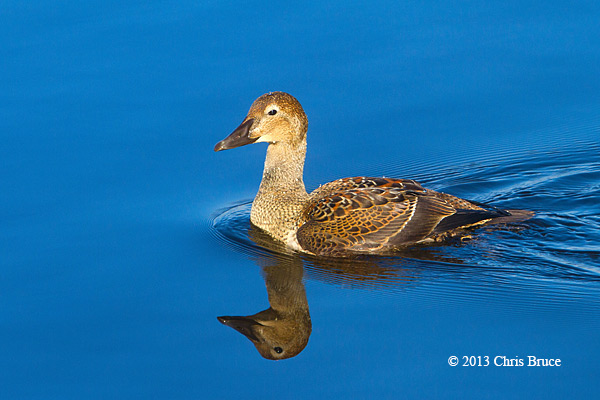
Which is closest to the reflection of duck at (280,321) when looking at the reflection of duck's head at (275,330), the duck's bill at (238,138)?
the reflection of duck's head at (275,330)

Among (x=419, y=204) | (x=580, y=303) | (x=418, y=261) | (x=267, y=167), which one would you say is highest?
(x=267, y=167)

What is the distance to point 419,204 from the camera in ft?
30.0

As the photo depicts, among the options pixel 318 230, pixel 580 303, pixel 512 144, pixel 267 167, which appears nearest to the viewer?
pixel 580 303

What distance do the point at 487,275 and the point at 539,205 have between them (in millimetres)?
1858

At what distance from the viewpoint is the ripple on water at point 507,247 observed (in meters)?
8.14

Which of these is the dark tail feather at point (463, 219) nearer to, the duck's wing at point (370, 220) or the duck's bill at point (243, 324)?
the duck's wing at point (370, 220)

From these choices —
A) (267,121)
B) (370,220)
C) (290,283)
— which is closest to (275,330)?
(290,283)

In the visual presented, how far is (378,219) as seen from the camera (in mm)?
9031

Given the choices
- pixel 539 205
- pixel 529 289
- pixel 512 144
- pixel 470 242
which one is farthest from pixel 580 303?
pixel 512 144

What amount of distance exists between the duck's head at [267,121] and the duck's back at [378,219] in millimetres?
966

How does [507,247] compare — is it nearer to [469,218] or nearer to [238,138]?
[469,218]

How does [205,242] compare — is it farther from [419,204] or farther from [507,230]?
[507,230]

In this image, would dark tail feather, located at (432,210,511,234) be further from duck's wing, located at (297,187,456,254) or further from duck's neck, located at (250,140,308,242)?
duck's neck, located at (250,140,308,242)

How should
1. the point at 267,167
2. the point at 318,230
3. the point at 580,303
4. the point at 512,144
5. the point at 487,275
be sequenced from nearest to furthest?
the point at 580,303
the point at 487,275
the point at 318,230
the point at 267,167
the point at 512,144
